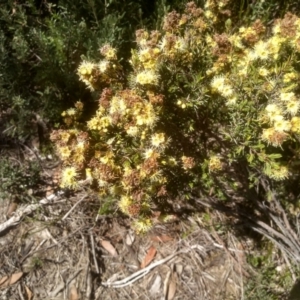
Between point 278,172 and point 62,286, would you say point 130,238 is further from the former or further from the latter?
point 278,172

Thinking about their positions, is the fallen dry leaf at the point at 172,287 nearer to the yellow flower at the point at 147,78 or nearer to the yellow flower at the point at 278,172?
the yellow flower at the point at 278,172

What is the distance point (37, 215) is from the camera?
9.18 ft

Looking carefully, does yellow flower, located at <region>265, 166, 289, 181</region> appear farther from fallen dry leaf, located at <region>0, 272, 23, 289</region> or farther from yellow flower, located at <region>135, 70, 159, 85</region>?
fallen dry leaf, located at <region>0, 272, 23, 289</region>

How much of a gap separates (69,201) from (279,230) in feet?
4.78

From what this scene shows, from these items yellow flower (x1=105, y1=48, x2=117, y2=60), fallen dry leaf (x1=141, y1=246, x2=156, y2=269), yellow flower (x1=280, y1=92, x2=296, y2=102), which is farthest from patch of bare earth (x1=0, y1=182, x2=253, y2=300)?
yellow flower (x1=280, y1=92, x2=296, y2=102)

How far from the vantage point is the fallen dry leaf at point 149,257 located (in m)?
2.79

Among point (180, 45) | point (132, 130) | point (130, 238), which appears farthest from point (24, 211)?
point (180, 45)

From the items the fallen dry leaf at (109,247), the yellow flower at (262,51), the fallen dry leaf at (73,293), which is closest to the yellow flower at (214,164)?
the yellow flower at (262,51)

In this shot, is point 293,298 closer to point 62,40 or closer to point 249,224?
point 249,224

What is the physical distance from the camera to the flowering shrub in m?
1.93

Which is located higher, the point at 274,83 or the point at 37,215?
the point at 274,83

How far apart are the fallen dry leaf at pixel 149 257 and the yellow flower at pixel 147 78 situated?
4.39 ft

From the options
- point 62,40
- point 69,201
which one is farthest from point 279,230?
point 62,40

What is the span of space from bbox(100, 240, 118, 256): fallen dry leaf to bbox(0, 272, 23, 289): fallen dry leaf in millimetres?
565
